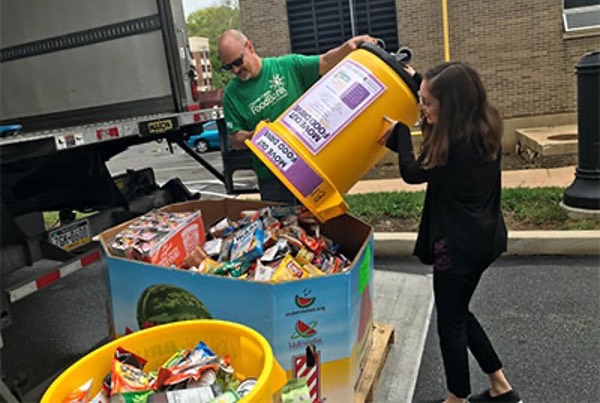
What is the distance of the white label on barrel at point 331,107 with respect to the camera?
2365mm

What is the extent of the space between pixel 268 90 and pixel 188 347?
1.67 m

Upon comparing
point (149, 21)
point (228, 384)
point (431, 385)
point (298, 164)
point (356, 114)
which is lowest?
point (431, 385)

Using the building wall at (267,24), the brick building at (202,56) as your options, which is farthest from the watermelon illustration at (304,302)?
the brick building at (202,56)

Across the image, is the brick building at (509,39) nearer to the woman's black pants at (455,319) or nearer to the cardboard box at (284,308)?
the woman's black pants at (455,319)

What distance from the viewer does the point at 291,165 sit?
2.35 m

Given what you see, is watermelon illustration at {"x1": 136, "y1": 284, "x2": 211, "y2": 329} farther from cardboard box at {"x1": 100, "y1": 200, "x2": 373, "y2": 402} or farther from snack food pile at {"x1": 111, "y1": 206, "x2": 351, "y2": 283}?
snack food pile at {"x1": 111, "y1": 206, "x2": 351, "y2": 283}

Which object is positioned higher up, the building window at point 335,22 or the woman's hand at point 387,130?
the building window at point 335,22

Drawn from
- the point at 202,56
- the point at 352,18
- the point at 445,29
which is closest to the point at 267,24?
the point at 352,18

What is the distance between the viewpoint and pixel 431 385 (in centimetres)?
299

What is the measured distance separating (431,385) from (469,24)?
28.4 ft

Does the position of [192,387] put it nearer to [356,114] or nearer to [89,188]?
[356,114]

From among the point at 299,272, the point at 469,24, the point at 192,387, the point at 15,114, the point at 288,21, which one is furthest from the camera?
the point at 288,21

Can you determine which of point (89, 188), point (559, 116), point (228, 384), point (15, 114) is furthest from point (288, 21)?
point (228, 384)

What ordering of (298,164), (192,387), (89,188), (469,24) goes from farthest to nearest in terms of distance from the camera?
1. (469,24)
2. (89,188)
3. (298,164)
4. (192,387)
